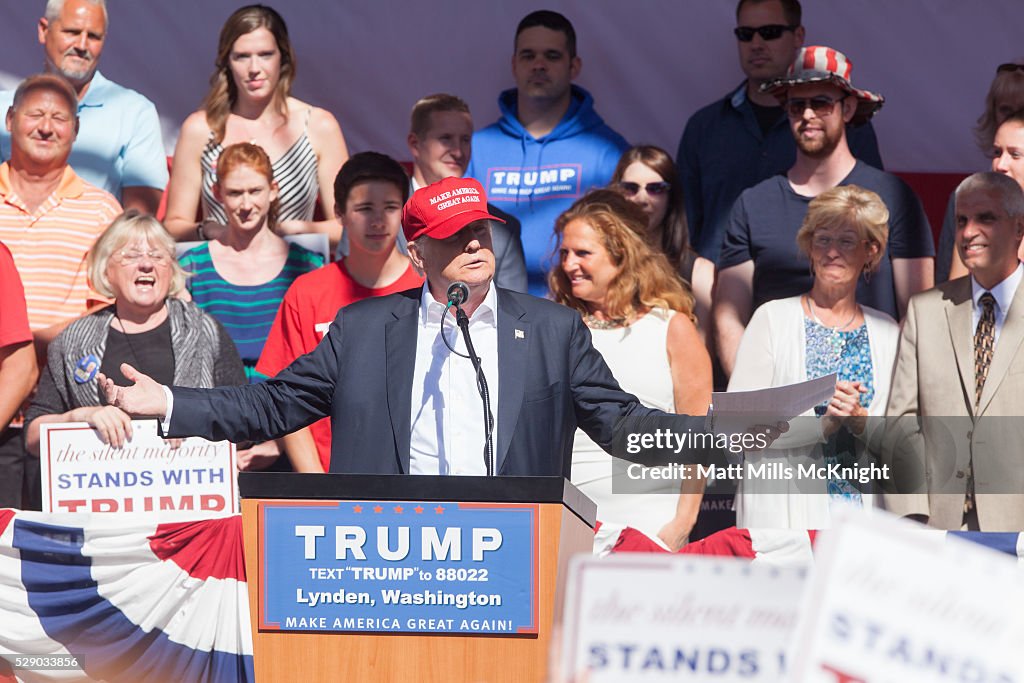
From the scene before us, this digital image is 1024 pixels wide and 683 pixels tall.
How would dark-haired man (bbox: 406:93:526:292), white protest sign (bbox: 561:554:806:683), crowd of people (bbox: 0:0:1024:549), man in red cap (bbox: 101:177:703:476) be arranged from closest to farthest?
white protest sign (bbox: 561:554:806:683) < man in red cap (bbox: 101:177:703:476) < crowd of people (bbox: 0:0:1024:549) < dark-haired man (bbox: 406:93:526:292)

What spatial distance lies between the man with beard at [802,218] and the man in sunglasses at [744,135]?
1.07 feet

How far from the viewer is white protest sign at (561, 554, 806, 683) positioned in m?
1.71

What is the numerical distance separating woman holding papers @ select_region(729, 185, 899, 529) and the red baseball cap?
4.80 ft

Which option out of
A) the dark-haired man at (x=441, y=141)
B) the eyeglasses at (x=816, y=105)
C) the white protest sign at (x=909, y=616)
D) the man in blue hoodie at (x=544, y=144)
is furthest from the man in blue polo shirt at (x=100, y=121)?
the white protest sign at (x=909, y=616)

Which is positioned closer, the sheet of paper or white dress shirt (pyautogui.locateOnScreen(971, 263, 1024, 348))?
the sheet of paper

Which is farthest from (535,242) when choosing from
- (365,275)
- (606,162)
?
(365,275)

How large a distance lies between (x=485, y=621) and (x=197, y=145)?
148 inches

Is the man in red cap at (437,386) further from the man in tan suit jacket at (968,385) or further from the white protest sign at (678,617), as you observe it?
the white protest sign at (678,617)

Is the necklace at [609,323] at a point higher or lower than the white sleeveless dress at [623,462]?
higher

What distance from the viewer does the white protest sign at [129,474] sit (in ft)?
14.9

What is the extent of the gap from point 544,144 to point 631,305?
1339mm

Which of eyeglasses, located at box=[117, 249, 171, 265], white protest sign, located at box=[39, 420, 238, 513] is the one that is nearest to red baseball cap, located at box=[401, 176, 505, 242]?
white protest sign, located at box=[39, 420, 238, 513]

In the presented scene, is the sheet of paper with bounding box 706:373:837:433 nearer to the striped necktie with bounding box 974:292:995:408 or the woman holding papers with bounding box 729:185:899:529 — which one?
the woman holding papers with bounding box 729:185:899:529

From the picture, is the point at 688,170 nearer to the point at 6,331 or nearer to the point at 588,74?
the point at 588,74
